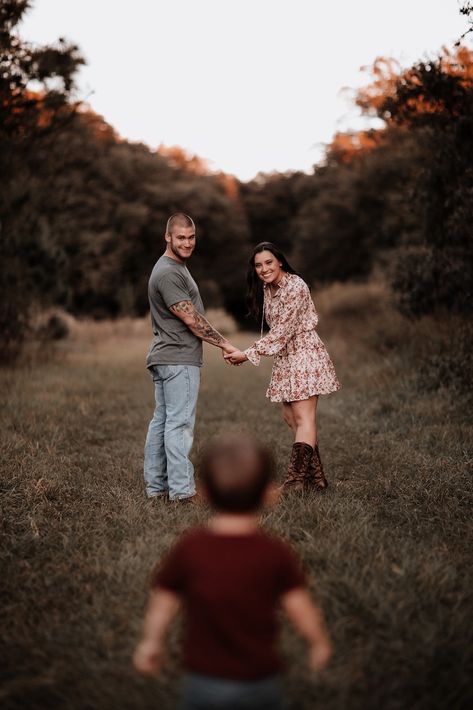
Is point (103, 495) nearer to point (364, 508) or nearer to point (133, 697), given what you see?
point (364, 508)

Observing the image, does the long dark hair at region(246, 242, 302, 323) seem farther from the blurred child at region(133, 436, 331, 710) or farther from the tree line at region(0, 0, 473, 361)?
the tree line at region(0, 0, 473, 361)

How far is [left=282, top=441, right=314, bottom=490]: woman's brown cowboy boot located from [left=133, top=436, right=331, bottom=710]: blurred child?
307cm

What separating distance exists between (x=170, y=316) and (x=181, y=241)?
60cm

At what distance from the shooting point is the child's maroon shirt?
1.78 meters

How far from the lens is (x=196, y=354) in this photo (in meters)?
4.96

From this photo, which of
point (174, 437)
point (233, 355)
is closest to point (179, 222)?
point (233, 355)

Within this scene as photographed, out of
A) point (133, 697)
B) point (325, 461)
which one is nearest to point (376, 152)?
point (325, 461)

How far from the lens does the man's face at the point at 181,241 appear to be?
4.76 metres

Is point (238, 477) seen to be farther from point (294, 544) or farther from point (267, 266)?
point (267, 266)

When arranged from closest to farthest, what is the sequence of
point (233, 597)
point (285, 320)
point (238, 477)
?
point (233, 597), point (238, 477), point (285, 320)

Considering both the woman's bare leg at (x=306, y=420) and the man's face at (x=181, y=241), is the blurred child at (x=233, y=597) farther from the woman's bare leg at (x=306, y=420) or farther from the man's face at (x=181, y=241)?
the woman's bare leg at (x=306, y=420)

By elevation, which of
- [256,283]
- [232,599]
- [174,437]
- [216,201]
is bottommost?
[174,437]

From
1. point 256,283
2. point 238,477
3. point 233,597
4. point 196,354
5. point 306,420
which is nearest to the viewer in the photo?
point 233,597

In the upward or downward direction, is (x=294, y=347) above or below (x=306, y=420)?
above
